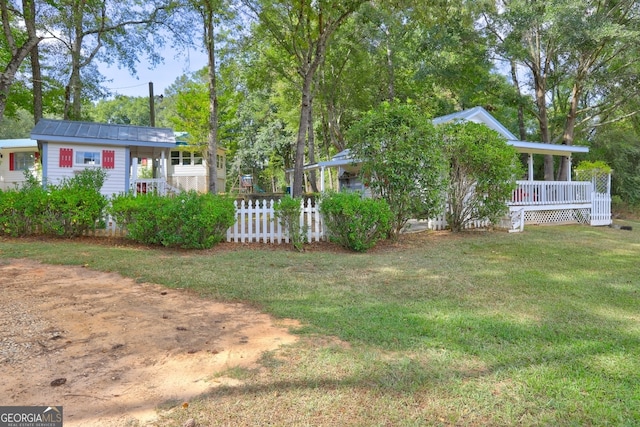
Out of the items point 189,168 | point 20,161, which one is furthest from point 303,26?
point 20,161

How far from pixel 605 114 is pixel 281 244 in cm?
2150

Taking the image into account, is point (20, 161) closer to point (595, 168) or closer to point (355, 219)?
point (355, 219)

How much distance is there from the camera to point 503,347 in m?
3.04

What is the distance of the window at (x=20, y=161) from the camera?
20703mm

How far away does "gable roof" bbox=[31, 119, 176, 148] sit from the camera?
12656mm

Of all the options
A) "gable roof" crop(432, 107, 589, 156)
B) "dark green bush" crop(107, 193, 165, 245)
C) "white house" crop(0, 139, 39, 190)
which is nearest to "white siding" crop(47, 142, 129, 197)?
"dark green bush" crop(107, 193, 165, 245)

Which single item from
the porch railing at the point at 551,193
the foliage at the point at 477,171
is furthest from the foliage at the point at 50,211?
the porch railing at the point at 551,193

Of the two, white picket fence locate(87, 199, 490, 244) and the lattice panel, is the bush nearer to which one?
white picket fence locate(87, 199, 490, 244)

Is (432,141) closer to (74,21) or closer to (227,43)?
(227,43)

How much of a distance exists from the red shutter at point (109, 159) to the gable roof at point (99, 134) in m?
0.46

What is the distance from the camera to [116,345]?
2.96 m

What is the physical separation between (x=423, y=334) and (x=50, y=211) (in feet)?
26.3

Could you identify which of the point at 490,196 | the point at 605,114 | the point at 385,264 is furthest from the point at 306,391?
the point at 605,114

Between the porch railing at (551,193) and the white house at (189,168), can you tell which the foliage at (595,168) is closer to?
the porch railing at (551,193)
